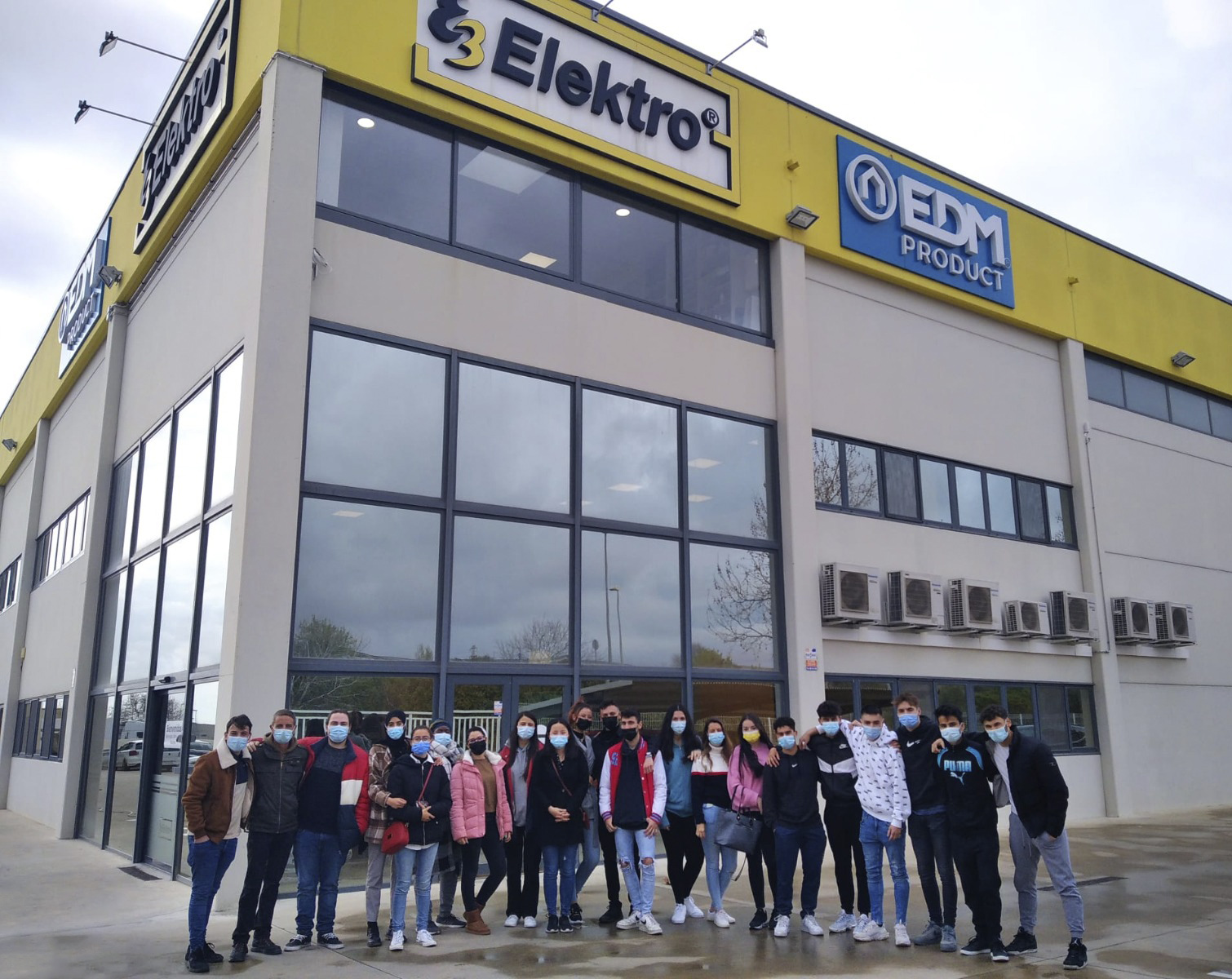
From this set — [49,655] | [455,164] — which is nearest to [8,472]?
[49,655]

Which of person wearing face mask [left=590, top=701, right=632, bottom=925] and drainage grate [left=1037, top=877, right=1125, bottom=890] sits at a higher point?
person wearing face mask [left=590, top=701, right=632, bottom=925]

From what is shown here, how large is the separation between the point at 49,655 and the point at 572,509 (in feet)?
40.1

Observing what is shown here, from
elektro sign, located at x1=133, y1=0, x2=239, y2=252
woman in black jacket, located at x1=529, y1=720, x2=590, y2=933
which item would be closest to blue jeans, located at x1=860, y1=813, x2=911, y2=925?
woman in black jacket, located at x1=529, y1=720, x2=590, y2=933

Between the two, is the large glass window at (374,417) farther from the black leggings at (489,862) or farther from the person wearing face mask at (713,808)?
the person wearing face mask at (713,808)

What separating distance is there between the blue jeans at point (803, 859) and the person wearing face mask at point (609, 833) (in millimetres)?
1363

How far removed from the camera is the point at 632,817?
8430 mm

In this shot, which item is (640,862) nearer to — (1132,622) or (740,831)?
(740,831)

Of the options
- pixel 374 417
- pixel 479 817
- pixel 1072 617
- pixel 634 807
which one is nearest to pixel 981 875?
pixel 634 807

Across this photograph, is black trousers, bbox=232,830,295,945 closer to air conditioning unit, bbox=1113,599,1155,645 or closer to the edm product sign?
the edm product sign

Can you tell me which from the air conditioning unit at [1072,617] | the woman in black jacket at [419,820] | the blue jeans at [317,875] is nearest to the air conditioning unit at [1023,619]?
the air conditioning unit at [1072,617]

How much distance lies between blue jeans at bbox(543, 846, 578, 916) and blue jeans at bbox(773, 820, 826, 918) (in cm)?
168

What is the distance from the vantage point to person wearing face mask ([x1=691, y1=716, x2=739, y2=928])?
8.65 metres

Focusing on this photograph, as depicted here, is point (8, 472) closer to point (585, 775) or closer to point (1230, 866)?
point (585, 775)

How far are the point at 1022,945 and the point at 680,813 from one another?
9.06ft
